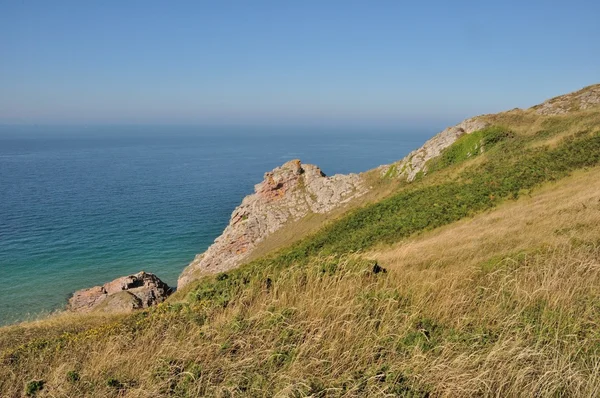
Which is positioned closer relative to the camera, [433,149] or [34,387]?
[34,387]

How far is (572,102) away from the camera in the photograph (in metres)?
47.5

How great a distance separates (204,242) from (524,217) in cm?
6681

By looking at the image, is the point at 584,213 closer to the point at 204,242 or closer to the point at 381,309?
the point at 381,309

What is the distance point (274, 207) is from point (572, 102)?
4127 cm

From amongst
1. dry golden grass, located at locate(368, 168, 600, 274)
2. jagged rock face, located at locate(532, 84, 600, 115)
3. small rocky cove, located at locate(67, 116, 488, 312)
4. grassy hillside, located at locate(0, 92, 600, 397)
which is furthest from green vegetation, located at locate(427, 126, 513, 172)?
grassy hillside, located at locate(0, 92, 600, 397)

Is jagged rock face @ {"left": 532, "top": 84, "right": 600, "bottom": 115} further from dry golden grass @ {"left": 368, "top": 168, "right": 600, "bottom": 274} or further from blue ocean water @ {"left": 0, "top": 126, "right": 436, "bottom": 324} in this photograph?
blue ocean water @ {"left": 0, "top": 126, "right": 436, "bottom": 324}

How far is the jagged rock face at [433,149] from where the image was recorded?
48250mm

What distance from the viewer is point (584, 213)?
16.2 meters

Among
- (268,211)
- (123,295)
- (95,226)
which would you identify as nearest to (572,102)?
(268,211)

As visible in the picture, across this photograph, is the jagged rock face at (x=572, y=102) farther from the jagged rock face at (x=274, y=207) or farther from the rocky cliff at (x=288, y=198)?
the jagged rock face at (x=274, y=207)

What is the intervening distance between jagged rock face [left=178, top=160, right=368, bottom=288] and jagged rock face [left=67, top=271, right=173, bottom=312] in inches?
228

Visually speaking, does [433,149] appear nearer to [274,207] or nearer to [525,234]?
[274,207]

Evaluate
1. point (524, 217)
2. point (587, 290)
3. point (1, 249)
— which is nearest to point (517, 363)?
point (587, 290)

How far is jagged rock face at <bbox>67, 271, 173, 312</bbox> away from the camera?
142 ft
